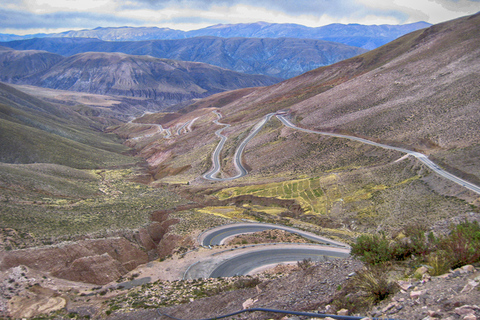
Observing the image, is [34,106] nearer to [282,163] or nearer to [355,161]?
[282,163]

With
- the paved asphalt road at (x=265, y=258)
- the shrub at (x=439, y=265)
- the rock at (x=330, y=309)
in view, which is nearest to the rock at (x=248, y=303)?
the rock at (x=330, y=309)

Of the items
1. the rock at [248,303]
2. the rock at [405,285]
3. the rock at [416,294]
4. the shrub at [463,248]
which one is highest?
the shrub at [463,248]

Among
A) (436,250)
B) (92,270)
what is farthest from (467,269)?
(92,270)

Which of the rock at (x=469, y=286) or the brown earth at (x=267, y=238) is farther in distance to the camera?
the brown earth at (x=267, y=238)

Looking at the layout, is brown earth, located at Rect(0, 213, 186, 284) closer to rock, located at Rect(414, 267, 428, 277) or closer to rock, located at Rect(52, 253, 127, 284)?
rock, located at Rect(52, 253, 127, 284)

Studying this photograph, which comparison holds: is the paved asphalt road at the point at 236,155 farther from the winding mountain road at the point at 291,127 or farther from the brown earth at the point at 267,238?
the brown earth at the point at 267,238

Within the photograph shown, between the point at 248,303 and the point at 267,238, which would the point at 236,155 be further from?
the point at 248,303

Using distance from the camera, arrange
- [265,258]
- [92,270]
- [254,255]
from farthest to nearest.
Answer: [254,255], [265,258], [92,270]

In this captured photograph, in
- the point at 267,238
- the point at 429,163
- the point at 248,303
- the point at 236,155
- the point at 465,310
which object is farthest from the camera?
the point at 236,155
